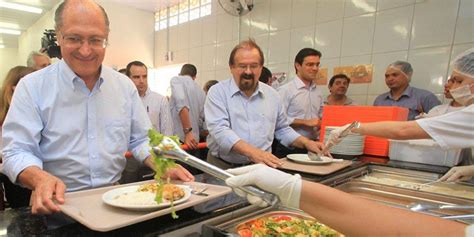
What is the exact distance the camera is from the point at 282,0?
432 cm

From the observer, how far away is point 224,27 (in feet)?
17.0

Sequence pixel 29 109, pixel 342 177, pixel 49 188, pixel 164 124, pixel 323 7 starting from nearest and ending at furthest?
pixel 49 188, pixel 29 109, pixel 342 177, pixel 164 124, pixel 323 7

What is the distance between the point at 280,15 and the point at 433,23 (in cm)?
204

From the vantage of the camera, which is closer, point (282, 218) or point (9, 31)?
point (282, 218)

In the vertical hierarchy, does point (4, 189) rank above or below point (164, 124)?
below

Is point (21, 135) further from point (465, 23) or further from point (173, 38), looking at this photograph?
point (173, 38)

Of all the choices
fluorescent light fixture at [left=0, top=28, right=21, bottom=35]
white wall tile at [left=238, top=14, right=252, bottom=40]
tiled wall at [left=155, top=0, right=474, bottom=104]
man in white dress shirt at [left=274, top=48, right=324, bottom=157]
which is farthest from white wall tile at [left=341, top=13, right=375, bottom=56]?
fluorescent light fixture at [left=0, top=28, right=21, bottom=35]

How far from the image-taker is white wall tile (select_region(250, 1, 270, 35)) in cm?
457

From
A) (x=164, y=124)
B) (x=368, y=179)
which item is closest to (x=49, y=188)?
(x=368, y=179)

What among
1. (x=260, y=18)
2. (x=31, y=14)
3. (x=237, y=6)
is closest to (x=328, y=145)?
(x=260, y=18)

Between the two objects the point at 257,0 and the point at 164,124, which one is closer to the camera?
the point at 164,124

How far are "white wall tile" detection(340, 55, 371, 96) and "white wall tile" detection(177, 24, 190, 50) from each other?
11.2 ft

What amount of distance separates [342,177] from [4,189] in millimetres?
2676

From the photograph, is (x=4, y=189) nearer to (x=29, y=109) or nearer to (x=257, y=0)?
(x=29, y=109)
